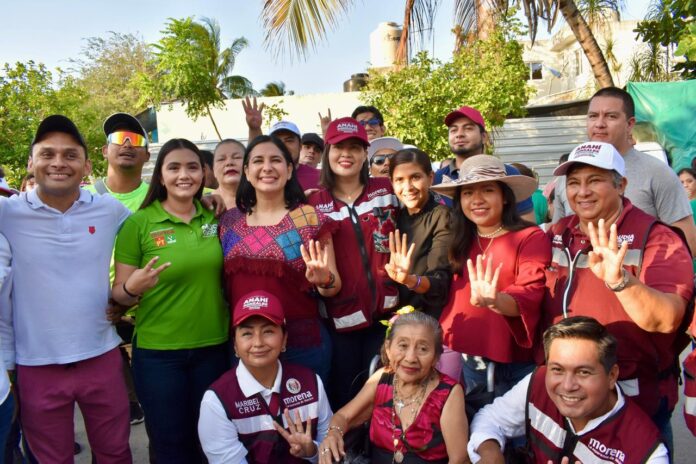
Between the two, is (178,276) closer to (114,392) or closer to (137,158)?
(114,392)

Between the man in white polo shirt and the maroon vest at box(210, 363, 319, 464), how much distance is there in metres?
0.67

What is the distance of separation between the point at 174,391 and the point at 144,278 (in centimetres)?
70

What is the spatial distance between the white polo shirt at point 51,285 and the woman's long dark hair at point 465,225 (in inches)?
79.9

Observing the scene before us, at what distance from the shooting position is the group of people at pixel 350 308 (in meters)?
2.51

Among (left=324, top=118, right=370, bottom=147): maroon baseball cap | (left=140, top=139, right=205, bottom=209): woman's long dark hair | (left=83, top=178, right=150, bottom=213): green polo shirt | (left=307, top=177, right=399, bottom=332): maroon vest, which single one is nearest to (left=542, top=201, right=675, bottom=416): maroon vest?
A: (left=307, top=177, right=399, bottom=332): maroon vest

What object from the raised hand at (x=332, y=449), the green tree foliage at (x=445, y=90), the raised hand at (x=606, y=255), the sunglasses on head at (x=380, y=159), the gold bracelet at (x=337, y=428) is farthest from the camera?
the green tree foliage at (x=445, y=90)

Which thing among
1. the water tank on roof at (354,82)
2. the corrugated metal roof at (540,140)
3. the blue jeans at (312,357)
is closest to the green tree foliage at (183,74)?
the water tank on roof at (354,82)

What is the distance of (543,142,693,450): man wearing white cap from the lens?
7.55 feet

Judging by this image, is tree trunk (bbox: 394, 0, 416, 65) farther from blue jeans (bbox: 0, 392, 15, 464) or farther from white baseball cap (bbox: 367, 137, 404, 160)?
blue jeans (bbox: 0, 392, 15, 464)

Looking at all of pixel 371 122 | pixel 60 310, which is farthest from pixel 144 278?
→ pixel 371 122

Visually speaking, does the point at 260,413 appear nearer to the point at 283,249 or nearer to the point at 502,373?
the point at 283,249

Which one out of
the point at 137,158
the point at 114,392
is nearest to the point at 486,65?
the point at 137,158

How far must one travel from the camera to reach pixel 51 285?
9.98 ft

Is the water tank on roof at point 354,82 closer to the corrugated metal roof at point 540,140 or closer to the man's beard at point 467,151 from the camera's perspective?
the corrugated metal roof at point 540,140
